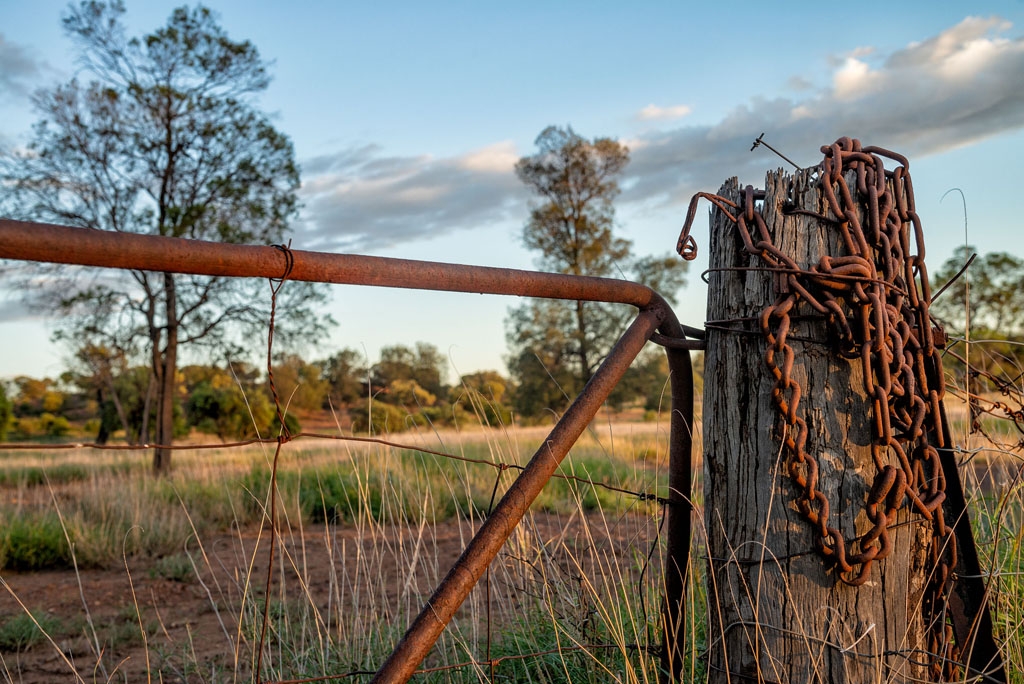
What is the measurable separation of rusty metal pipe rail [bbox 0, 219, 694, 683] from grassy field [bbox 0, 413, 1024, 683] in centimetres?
16

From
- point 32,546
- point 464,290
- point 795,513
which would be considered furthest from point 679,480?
point 32,546

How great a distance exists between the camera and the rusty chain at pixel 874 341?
A: 1622mm

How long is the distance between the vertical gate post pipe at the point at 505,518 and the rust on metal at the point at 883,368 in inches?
10.6

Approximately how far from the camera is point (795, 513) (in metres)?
1.66

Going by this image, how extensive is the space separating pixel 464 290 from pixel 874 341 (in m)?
0.92

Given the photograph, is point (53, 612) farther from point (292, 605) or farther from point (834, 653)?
point (834, 653)

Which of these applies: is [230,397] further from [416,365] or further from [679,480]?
[679,480]

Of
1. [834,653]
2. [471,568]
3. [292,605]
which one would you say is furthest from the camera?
[292,605]

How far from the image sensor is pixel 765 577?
1.70m

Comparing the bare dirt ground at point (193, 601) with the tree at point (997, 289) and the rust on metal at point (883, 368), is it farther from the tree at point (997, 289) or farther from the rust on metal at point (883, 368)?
the tree at point (997, 289)

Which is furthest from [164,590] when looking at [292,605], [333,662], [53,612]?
[333,662]

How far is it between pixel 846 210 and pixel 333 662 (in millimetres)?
2625

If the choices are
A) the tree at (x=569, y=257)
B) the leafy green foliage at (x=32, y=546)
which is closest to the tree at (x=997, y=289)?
the tree at (x=569, y=257)

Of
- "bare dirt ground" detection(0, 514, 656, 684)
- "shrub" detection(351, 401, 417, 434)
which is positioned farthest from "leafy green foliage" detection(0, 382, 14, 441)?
"bare dirt ground" detection(0, 514, 656, 684)
